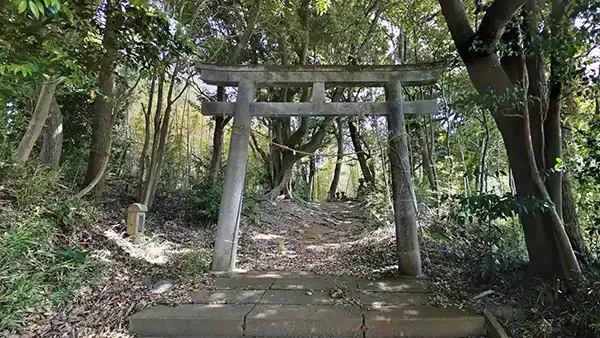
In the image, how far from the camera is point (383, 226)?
5719 millimetres

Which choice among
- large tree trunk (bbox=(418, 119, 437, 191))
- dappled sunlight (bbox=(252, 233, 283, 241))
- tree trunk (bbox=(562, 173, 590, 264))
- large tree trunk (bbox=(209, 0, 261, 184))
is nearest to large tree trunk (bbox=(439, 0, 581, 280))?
tree trunk (bbox=(562, 173, 590, 264))

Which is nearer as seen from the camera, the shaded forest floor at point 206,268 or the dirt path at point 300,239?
the shaded forest floor at point 206,268

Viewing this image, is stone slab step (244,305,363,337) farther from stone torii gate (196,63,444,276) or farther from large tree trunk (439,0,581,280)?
large tree trunk (439,0,581,280)

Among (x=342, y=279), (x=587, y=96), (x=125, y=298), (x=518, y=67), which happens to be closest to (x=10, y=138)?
(x=125, y=298)

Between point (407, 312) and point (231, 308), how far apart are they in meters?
1.45

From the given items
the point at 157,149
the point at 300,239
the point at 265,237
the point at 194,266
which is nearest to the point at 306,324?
the point at 194,266

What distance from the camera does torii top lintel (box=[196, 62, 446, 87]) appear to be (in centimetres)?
390

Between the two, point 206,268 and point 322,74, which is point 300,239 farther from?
point 322,74

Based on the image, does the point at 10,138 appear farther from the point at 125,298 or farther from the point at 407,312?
the point at 407,312

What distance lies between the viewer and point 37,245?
2.80 meters

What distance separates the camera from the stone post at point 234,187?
3.73 metres

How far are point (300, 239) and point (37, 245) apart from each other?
449cm

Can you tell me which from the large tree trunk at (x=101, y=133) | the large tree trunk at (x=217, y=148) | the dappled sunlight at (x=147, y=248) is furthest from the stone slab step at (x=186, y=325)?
the large tree trunk at (x=217, y=148)

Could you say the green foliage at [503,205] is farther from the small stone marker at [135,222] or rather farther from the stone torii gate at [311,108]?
the small stone marker at [135,222]
